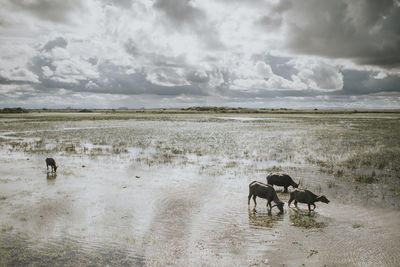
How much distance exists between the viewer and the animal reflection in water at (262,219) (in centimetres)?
905

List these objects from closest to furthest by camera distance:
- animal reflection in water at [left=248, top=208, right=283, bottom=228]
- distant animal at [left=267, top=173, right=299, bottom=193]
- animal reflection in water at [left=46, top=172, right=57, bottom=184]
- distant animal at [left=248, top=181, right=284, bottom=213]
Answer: animal reflection in water at [left=248, top=208, right=283, bottom=228], distant animal at [left=248, top=181, right=284, bottom=213], distant animal at [left=267, top=173, right=299, bottom=193], animal reflection in water at [left=46, top=172, right=57, bottom=184]

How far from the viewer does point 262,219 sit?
9.46 m

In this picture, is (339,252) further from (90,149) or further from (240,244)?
(90,149)

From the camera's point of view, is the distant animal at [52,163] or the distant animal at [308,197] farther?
the distant animal at [52,163]

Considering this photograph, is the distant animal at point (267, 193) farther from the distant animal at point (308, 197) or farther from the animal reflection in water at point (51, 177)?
the animal reflection in water at point (51, 177)

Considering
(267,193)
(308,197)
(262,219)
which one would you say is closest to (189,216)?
(262,219)

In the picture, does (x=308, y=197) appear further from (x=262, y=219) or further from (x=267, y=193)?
(x=262, y=219)

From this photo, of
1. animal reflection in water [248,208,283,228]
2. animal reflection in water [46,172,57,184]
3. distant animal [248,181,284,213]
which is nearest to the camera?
animal reflection in water [248,208,283,228]

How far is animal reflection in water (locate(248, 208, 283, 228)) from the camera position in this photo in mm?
9047

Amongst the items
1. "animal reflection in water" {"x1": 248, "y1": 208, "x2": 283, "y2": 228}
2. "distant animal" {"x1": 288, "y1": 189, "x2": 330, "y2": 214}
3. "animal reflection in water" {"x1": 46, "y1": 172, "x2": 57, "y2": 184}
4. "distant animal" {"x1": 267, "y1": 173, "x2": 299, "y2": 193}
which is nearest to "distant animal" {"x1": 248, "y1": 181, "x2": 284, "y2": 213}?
"animal reflection in water" {"x1": 248, "y1": 208, "x2": 283, "y2": 228}

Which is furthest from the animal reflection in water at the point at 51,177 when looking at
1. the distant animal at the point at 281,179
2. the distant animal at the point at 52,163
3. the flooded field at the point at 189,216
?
the distant animal at the point at 281,179

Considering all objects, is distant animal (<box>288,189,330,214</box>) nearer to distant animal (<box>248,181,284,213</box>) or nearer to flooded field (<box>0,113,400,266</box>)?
flooded field (<box>0,113,400,266</box>)

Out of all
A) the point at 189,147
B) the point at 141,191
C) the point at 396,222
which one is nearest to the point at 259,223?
the point at 396,222

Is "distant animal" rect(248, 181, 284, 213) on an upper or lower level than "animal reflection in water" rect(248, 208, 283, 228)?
upper
